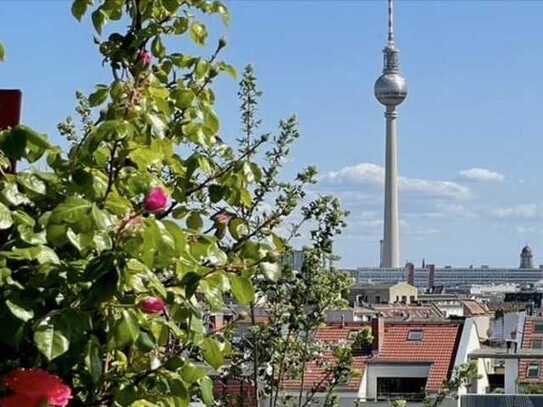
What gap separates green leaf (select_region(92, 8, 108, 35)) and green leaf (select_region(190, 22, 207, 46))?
23cm

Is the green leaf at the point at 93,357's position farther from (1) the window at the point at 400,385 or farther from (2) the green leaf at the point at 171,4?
(1) the window at the point at 400,385

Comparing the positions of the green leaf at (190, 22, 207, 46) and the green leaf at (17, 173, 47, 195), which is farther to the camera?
the green leaf at (190, 22, 207, 46)

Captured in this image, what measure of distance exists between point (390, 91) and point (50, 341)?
4258 inches

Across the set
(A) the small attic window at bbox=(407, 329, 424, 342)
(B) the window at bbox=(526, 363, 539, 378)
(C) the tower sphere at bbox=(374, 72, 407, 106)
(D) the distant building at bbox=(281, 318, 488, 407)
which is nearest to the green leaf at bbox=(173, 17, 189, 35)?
(D) the distant building at bbox=(281, 318, 488, 407)

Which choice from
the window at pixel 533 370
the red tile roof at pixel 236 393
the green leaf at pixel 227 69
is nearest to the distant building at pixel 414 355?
the window at pixel 533 370

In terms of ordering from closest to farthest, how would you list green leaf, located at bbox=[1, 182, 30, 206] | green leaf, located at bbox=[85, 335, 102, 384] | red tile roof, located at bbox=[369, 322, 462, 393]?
green leaf, located at bbox=[85, 335, 102, 384] < green leaf, located at bbox=[1, 182, 30, 206] < red tile roof, located at bbox=[369, 322, 462, 393]

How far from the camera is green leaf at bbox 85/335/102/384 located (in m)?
1.67

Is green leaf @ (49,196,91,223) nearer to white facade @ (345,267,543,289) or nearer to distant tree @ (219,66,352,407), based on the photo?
distant tree @ (219,66,352,407)

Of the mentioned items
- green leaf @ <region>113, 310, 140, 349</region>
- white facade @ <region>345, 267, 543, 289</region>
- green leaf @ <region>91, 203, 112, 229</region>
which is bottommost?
green leaf @ <region>113, 310, 140, 349</region>

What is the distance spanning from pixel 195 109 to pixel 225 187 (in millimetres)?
170

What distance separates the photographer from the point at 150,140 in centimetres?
193

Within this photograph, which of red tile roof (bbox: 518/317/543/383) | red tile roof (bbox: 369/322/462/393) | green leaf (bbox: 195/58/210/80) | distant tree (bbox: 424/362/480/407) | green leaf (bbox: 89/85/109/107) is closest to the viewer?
green leaf (bbox: 89/85/109/107)

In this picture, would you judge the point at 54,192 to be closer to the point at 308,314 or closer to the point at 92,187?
the point at 92,187

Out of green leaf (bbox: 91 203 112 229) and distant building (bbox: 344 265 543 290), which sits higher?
distant building (bbox: 344 265 543 290)
